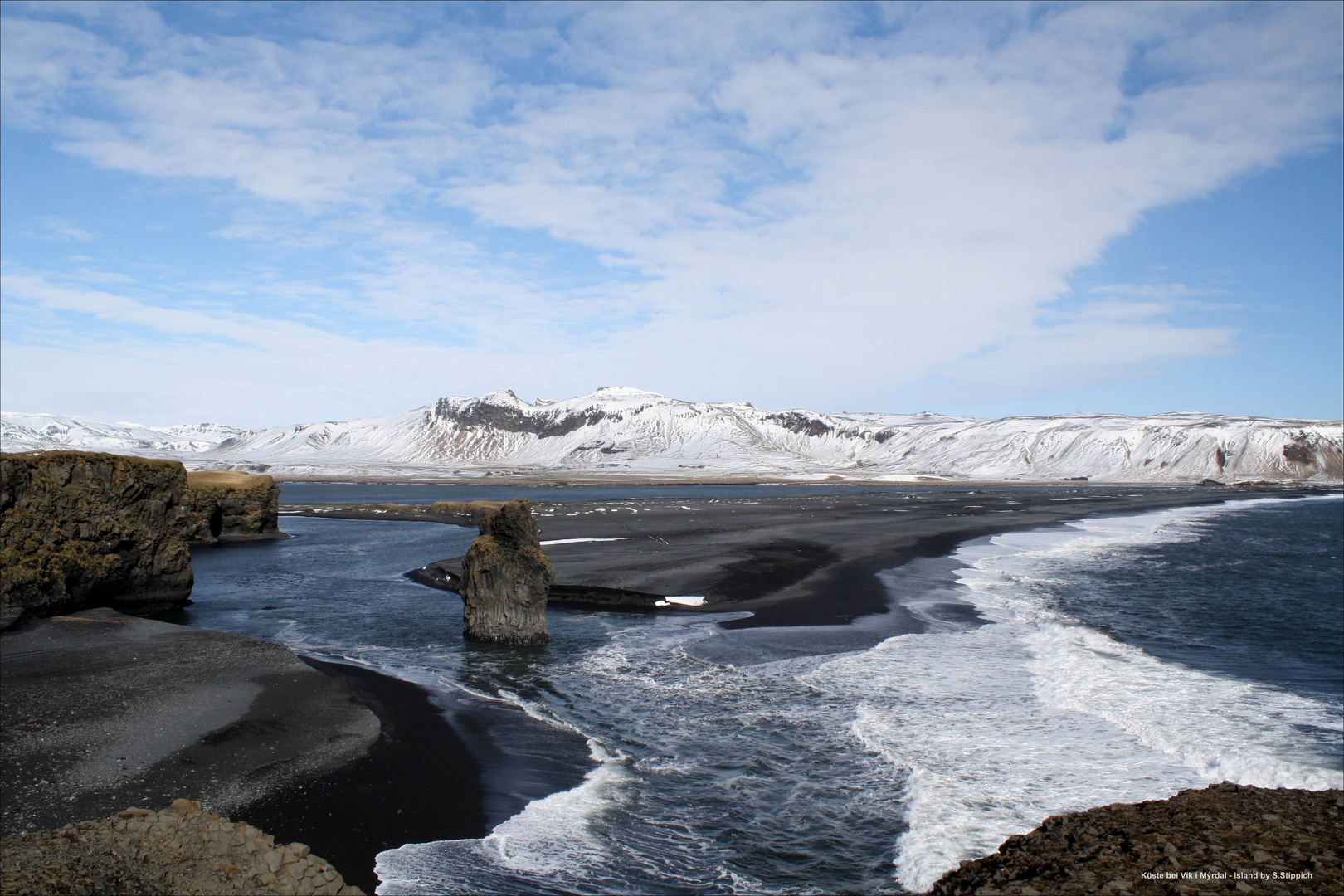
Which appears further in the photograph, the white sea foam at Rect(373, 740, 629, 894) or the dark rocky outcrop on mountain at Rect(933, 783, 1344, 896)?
the white sea foam at Rect(373, 740, 629, 894)

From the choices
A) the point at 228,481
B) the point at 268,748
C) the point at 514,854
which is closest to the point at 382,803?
the point at 514,854

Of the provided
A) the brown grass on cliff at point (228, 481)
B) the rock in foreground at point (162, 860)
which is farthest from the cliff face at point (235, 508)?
the rock in foreground at point (162, 860)

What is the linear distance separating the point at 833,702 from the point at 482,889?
899cm

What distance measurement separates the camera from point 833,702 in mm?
15477

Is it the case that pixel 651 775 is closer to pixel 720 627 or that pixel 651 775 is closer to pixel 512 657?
pixel 512 657

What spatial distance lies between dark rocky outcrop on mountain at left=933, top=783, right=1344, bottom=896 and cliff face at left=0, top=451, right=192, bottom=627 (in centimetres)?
2241

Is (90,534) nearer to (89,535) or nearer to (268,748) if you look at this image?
(89,535)

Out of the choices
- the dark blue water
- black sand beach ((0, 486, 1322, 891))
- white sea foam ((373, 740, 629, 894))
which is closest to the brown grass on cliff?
black sand beach ((0, 486, 1322, 891))

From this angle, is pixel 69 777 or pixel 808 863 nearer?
pixel 808 863

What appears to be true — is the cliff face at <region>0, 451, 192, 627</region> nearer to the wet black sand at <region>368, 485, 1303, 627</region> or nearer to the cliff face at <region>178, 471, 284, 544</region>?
the wet black sand at <region>368, 485, 1303, 627</region>

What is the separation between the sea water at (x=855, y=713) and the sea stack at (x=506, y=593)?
0.89m

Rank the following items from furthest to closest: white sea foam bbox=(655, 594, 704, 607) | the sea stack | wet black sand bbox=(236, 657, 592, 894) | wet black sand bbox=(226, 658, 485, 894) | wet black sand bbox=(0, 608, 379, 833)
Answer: white sea foam bbox=(655, 594, 704, 607)
the sea stack
wet black sand bbox=(0, 608, 379, 833)
wet black sand bbox=(236, 657, 592, 894)
wet black sand bbox=(226, 658, 485, 894)

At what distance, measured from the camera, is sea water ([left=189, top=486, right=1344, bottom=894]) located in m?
9.45

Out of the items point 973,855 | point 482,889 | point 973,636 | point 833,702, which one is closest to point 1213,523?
point 973,636
